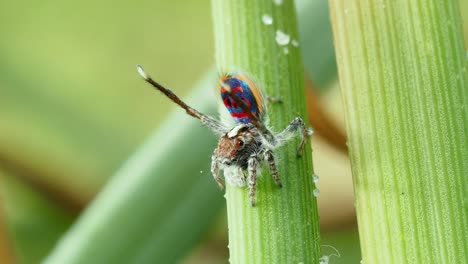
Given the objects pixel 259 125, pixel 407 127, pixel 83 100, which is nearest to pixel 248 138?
pixel 259 125

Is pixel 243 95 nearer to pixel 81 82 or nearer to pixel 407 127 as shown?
pixel 407 127

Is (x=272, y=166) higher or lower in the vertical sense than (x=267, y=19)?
lower

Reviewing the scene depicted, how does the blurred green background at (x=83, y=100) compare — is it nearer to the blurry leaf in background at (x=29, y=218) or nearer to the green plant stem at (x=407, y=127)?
the blurry leaf in background at (x=29, y=218)

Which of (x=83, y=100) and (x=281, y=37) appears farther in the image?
(x=83, y=100)

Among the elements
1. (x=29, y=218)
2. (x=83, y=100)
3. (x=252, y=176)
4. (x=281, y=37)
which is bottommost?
(x=252, y=176)

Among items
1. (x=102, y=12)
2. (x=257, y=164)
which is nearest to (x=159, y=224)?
(x=257, y=164)

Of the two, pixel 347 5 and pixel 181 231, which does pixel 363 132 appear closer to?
pixel 347 5

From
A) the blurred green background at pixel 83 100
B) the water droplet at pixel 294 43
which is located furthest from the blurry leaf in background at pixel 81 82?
the water droplet at pixel 294 43
